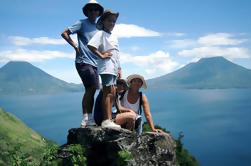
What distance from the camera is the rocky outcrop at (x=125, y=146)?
15.9 ft

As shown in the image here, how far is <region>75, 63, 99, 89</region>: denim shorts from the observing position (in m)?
5.39

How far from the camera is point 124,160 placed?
13.8 feet

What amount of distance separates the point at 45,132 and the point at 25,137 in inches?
910

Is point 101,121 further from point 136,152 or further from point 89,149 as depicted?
point 136,152

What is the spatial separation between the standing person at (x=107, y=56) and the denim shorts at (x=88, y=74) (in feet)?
1.18

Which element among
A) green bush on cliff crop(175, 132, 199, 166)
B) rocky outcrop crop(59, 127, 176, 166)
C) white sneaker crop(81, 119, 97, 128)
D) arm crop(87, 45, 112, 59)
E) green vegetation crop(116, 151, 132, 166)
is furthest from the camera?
green bush on cliff crop(175, 132, 199, 166)

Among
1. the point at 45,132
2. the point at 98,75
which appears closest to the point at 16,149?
the point at 98,75

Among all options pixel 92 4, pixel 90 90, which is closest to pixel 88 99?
pixel 90 90

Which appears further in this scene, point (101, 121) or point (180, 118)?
point (180, 118)

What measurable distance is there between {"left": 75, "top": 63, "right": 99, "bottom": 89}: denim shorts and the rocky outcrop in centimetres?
98

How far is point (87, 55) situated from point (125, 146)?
2.12m

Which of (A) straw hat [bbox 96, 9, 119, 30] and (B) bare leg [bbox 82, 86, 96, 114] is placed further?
(B) bare leg [bbox 82, 86, 96, 114]

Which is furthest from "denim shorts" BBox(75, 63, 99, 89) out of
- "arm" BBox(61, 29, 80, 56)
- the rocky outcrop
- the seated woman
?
the rocky outcrop

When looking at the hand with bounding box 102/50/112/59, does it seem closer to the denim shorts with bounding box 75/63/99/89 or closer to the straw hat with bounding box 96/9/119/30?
the denim shorts with bounding box 75/63/99/89
